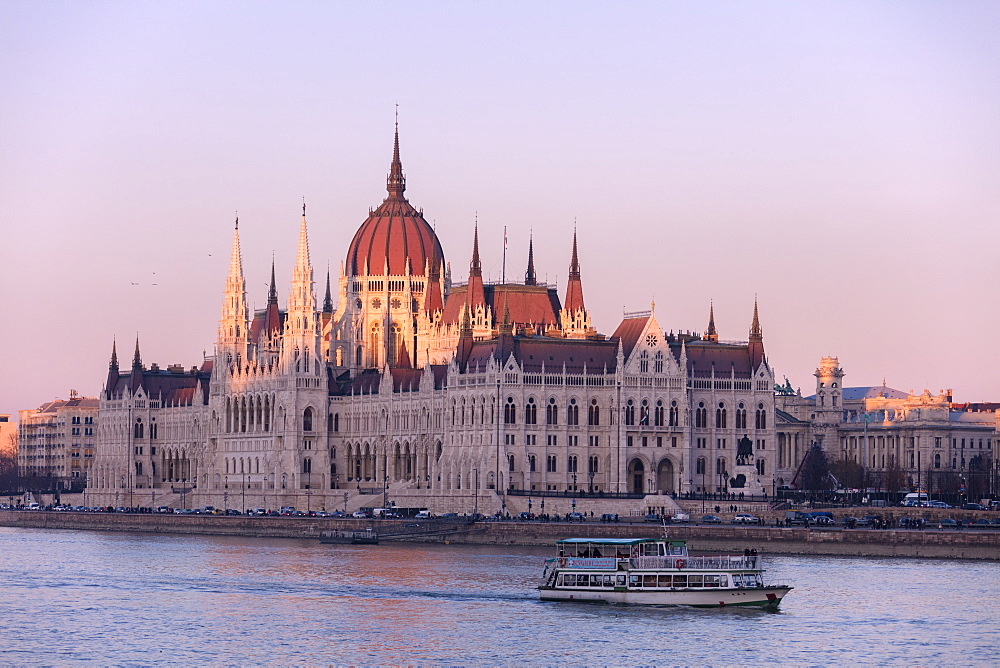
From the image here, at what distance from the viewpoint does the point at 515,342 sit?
7338 inches

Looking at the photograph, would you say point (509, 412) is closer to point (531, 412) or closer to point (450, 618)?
point (531, 412)

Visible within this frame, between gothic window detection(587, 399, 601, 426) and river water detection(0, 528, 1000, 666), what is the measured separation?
43891 millimetres

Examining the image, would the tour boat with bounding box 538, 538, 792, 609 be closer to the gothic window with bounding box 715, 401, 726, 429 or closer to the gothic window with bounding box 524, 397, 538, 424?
the gothic window with bounding box 524, 397, 538, 424

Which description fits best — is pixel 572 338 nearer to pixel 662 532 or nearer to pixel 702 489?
pixel 702 489

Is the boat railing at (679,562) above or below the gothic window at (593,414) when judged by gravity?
below

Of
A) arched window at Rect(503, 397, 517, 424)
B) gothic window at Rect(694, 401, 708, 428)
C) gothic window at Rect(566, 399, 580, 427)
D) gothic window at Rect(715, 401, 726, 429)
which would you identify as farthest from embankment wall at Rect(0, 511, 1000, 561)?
gothic window at Rect(715, 401, 726, 429)

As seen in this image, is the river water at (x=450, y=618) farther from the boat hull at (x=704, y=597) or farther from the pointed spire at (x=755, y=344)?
the pointed spire at (x=755, y=344)

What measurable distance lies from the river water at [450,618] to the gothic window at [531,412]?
41148mm

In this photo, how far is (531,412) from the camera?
7308 inches

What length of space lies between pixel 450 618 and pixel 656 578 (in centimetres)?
1112

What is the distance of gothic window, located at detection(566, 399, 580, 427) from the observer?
613 feet

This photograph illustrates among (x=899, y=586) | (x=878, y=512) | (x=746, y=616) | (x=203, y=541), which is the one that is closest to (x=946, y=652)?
(x=746, y=616)

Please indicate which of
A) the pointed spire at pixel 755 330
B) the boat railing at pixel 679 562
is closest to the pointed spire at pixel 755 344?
the pointed spire at pixel 755 330

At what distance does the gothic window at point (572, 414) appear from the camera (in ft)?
613
